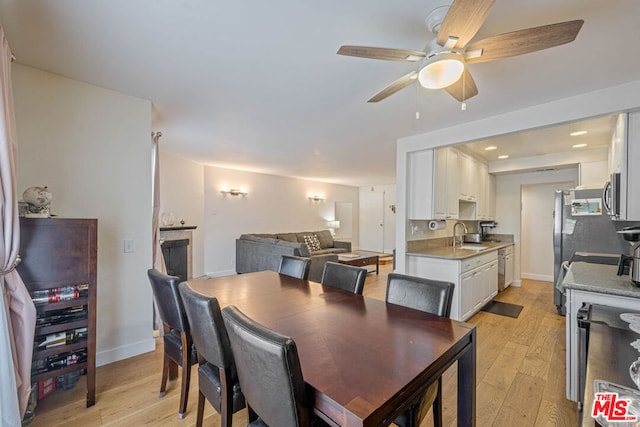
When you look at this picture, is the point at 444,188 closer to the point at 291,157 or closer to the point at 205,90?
the point at 291,157

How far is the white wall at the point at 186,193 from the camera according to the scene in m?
5.06

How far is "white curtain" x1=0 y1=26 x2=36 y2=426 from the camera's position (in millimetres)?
1363

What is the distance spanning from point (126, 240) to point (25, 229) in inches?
32.3

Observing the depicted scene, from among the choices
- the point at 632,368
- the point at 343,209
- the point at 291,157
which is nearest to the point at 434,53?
the point at 632,368

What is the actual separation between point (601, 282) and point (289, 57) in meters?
2.68

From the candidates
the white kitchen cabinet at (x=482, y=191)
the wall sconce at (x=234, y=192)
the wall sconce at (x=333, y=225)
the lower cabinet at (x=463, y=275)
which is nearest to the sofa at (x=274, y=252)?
the wall sconce at (x=234, y=192)

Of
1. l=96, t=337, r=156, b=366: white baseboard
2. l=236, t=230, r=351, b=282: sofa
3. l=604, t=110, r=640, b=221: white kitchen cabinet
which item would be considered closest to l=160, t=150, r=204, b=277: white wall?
l=236, t=230, r=351, b=282: sofa

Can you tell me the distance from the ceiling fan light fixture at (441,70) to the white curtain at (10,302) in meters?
2.28

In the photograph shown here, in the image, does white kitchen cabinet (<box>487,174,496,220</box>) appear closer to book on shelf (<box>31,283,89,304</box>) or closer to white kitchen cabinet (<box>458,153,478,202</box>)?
white kitchen cabinet (<box>458,153,478,202</box>)

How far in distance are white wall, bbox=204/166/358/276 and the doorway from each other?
16.7 ft

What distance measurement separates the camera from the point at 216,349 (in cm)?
126

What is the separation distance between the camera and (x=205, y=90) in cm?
242

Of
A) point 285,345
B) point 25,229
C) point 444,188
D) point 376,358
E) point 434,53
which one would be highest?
point 434,53

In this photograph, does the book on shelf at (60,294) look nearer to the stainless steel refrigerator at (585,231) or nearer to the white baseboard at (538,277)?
the stainless steel refrigerator at (585,231)
